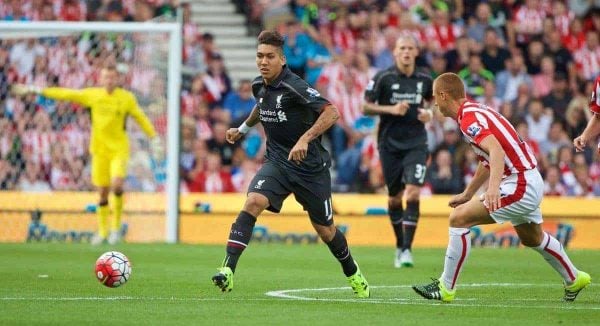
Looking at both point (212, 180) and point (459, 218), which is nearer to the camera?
point (459, 218)

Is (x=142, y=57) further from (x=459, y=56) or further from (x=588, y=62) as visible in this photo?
(x=588, y=62)

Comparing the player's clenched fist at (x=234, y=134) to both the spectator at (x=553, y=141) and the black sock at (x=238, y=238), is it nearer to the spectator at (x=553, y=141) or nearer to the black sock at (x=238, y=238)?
the black sock at (x=238, y=238)

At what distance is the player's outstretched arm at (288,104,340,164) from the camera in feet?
34.4

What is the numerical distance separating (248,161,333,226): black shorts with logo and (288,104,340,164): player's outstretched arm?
25cm

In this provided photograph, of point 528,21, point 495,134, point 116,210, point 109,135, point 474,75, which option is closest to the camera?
point 495,134

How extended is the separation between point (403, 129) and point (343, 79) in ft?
27.5

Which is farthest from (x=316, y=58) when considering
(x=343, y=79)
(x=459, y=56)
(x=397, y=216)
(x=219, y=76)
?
(x=397, y=216)

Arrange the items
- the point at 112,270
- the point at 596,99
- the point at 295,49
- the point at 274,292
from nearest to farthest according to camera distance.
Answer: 1. the point at 112,270
2. the point at 274,292
3. the point at 596,99
4. the point at 295,49

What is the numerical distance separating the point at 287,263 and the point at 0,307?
6185 mm

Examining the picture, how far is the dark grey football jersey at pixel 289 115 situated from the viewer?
1091 cm

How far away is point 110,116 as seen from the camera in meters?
19.6

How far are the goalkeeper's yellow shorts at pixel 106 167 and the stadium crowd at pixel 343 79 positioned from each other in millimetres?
2033

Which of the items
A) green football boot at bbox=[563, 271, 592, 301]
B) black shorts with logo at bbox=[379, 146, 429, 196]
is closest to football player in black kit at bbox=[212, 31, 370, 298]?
green football boot at bbox=[563, 271, 592, 301]

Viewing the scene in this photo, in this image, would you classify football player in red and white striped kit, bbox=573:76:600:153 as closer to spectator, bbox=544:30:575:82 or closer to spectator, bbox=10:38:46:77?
spectator, bbox=544:30:575:82
